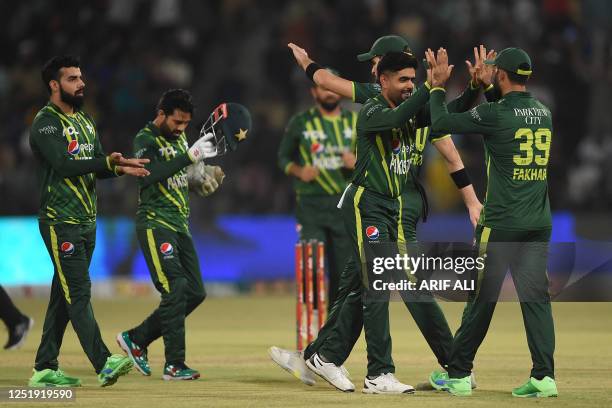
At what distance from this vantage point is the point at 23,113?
59.5 ft

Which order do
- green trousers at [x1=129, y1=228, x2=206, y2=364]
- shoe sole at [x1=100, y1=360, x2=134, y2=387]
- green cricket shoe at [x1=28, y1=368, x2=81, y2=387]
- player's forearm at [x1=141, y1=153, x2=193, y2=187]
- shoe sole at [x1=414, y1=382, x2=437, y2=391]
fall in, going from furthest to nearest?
green trousers at [x1=129, y1=228, x2=206, y2=364] < player's forearm at [x1=141, y1=153, x2=193, y2=187] < green cricket shoe at [x1=28, y1=368, x2=81, y2=387] < shoe sole at [x1=414, y1=382, x2=437, y2=391] < shoe sole at [x1=100, y1=360, x2=134, y2=387]

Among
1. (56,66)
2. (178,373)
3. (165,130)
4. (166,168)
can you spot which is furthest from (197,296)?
(56,66)

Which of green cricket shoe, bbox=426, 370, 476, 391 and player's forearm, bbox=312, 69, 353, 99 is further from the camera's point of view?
player's forearm, bbox=312, 69, 353, 99

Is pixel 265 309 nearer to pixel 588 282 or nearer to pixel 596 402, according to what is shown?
pixel 588 282

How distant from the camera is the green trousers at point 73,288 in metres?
8.30

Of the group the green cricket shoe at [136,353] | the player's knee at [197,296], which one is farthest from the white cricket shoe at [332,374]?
the green cricket shoe at [136,353]

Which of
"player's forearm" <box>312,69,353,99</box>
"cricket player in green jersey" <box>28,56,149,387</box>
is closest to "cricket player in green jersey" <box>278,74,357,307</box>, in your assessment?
"cricket player in green jersey" <box>28,56,149,387</box>

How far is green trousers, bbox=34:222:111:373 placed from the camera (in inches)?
327

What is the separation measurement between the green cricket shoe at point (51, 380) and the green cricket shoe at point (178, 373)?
704 millimetres

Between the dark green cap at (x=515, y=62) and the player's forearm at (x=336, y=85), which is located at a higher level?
the dark green cap at (x=515, y=62)

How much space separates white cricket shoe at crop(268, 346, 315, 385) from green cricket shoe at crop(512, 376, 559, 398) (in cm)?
153

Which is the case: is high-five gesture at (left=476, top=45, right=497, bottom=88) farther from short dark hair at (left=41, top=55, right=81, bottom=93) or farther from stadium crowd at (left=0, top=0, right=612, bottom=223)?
stadium crowd at (left=0, top=0, right=612, bottom=223)

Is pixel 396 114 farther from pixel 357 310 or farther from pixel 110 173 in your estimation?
pixel 110 173

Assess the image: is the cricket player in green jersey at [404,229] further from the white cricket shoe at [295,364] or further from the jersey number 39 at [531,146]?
the jersey number 39 at [531,146]
